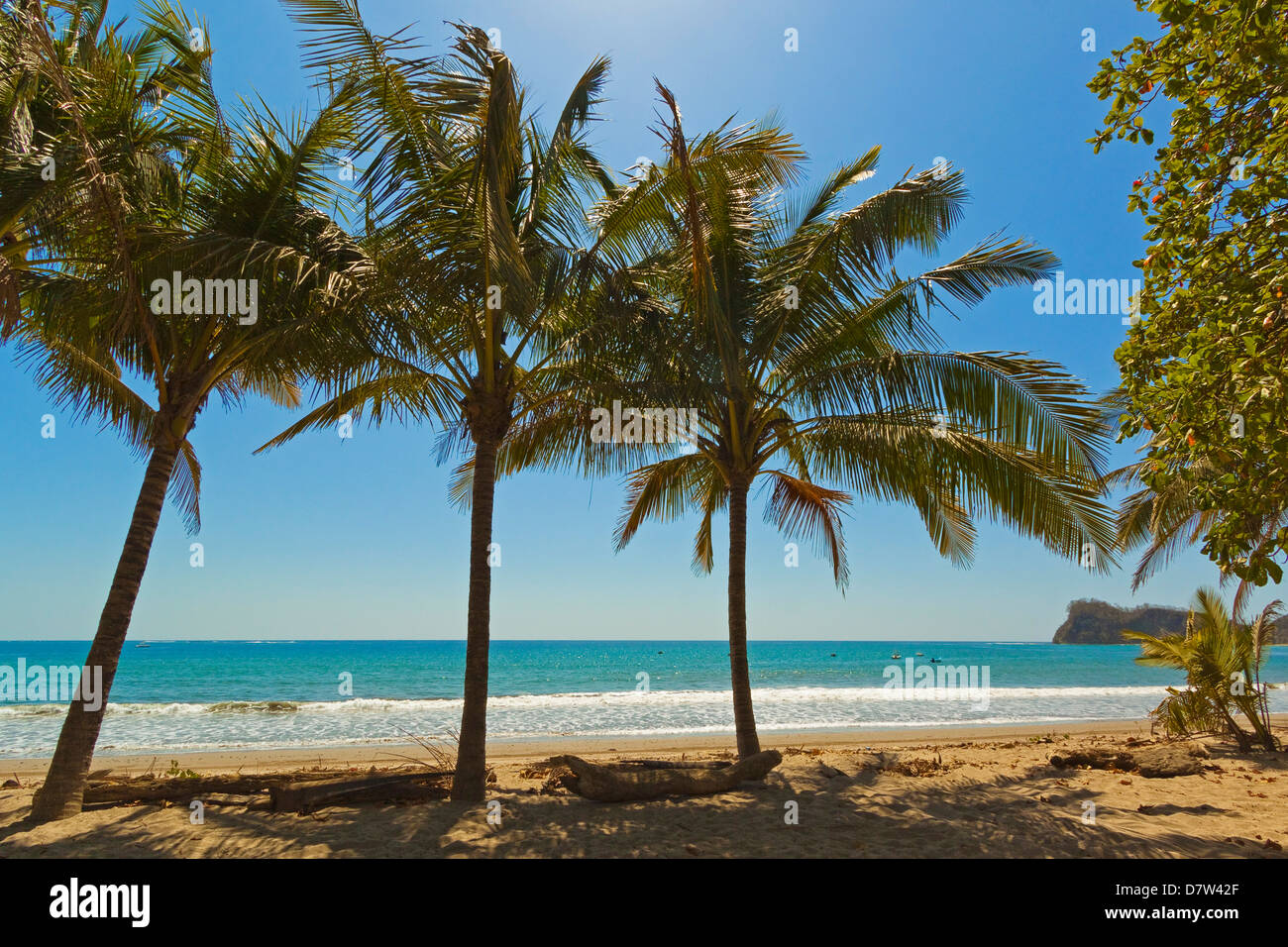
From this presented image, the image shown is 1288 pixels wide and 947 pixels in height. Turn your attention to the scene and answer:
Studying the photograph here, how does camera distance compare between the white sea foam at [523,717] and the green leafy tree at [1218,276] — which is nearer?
the green leafy tree at [1218,276]

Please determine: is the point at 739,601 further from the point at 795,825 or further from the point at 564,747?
the point at 564,747

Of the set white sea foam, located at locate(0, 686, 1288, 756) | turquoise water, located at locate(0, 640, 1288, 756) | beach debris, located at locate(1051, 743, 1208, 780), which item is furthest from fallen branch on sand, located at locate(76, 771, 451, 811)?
turquoise water, located at locate(0, 640, 1288, 756)

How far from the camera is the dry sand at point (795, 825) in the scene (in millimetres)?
5355

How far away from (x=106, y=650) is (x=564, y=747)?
9.79 metres

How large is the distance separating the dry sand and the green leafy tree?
3.13 meters

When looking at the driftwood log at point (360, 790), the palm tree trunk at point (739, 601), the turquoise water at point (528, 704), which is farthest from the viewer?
the turquoise water at point (528, 704)

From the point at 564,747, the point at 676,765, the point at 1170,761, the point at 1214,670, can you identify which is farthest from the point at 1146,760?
the point at 564,747

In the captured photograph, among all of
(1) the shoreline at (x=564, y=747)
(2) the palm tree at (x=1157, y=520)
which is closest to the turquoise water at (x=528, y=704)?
(1) the shoreline at (x=564, y=747)

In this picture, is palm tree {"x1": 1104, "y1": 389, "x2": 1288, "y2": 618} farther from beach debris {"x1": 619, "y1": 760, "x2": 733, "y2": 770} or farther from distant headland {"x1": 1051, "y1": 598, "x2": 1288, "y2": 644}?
distant headland {"x1": 1051, "y1": 598, "x2": 1288, "y2": 644}

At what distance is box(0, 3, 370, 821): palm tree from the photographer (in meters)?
6.24

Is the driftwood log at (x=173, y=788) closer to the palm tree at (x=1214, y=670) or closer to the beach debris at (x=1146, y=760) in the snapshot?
the beach debris at (x=1146, y=760)

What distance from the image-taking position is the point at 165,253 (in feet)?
20.1

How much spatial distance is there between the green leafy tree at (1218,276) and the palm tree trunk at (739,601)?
4810mm
